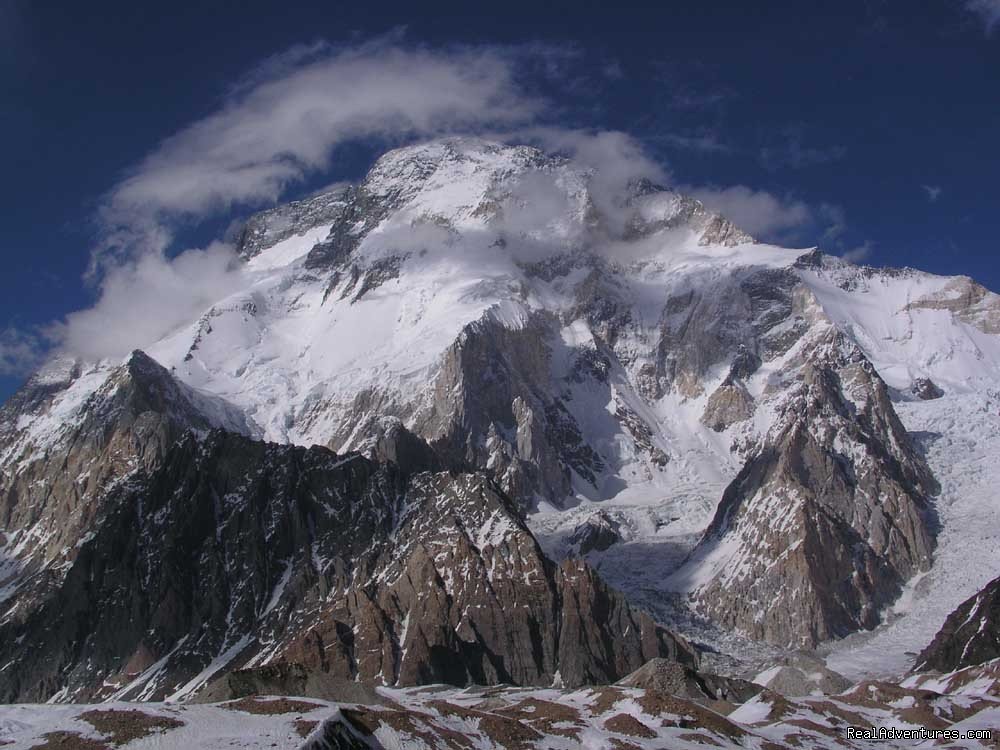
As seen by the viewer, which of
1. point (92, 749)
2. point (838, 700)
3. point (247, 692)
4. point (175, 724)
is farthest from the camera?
point (838, 700)

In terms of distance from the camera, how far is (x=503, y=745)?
90.9 meters

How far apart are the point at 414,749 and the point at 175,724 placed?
16845 millimetres

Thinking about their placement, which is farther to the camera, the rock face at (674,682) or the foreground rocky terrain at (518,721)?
the rock face at (674,682)

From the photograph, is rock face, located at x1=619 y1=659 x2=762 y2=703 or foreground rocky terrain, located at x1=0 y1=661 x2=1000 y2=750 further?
rock face, located at x1=619 y1=659 x2=762 y2=703

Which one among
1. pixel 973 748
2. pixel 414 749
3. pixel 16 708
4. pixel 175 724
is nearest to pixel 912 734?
pixel 973 748

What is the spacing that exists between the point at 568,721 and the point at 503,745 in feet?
43.7

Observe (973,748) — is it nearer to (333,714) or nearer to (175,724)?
(333,714)

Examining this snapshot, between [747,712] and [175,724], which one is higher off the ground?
[175,724]

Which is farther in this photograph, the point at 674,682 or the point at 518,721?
the point at 674,682

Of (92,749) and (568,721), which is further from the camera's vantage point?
(568,721)

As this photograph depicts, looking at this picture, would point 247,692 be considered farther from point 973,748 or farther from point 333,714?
point 973,748

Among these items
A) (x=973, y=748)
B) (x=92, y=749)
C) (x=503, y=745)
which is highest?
(x=92, y=749)

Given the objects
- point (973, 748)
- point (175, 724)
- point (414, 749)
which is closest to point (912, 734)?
point (973, 748)

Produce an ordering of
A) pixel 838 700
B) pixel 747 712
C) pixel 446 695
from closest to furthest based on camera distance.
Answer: pixel 747 712, pixel 838 700, pixel 446 695
